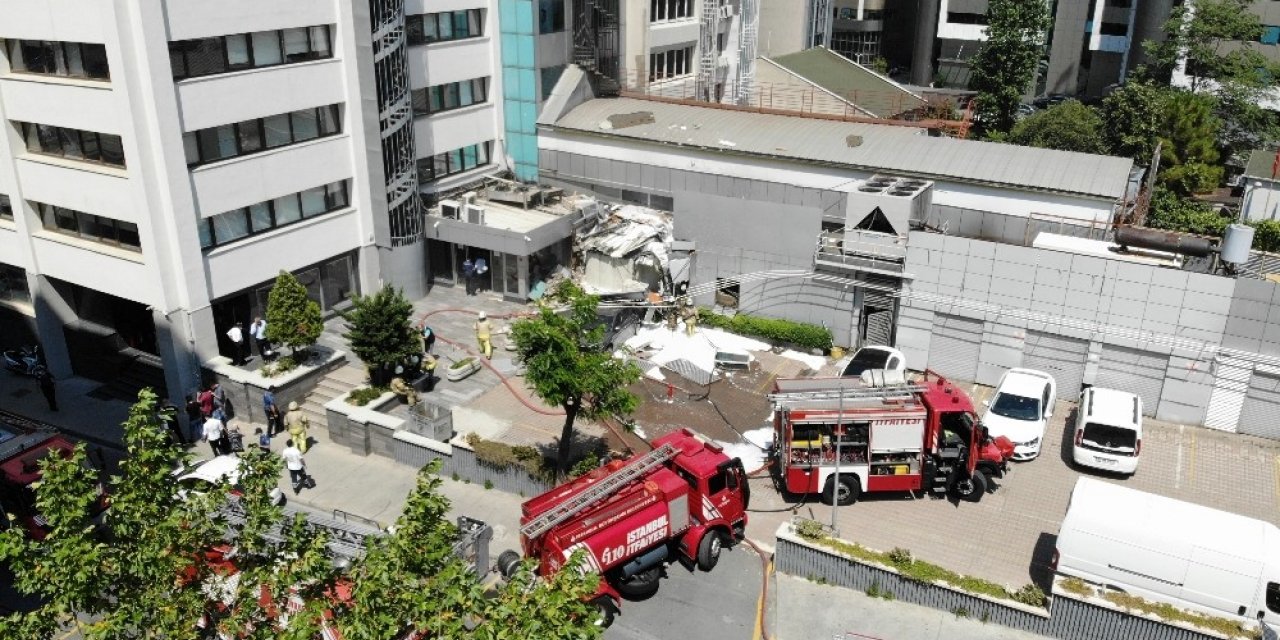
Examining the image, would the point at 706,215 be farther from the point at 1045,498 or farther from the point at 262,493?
the point at 262,493

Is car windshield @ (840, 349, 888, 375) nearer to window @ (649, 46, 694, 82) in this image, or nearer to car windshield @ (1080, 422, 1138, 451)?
car windshield @ (1080, 422, 1138, 451)

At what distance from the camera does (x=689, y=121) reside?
44969 mm

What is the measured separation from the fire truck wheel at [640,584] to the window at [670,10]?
36942 millimetres

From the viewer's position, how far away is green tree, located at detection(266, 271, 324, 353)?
102 feet

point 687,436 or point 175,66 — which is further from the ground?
point 175,66

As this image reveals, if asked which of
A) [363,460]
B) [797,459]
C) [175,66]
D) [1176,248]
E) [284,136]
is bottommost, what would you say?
[363,460]

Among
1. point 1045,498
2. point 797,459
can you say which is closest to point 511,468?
point 797,459

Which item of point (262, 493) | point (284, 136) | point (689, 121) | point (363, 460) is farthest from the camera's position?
point (689, 121)

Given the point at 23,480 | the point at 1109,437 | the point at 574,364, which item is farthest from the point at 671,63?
the point at 23,480

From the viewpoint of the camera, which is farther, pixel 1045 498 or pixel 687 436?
pixel 1045 498

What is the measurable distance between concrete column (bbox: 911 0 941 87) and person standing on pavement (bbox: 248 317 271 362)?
75091 mm

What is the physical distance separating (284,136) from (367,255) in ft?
19.6

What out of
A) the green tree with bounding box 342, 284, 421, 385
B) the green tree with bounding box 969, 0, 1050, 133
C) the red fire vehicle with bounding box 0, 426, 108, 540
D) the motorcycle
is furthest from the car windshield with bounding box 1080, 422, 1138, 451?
the green tree with bounding box 969, 0, 1050, 133

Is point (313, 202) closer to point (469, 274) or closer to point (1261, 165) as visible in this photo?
point (469, 274)
